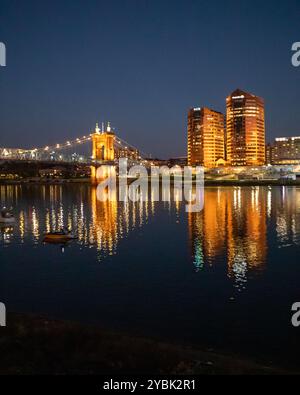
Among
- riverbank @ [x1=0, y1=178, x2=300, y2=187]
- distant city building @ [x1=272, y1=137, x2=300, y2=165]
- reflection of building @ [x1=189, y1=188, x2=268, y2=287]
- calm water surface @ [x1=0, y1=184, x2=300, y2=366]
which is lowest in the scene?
calm water surface @ [x1=0, y1=184, x2=300, y2=366]

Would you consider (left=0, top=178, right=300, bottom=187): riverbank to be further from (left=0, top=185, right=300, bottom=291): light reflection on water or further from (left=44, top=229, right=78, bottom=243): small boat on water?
(left=44, top=229, right=78, bottom=243): small boat on water

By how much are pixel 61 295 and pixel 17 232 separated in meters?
15.5

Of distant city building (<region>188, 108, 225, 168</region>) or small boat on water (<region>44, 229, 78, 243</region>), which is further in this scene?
distant city building (<region>188, 108, 225, 168</region>)

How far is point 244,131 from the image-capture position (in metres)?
147

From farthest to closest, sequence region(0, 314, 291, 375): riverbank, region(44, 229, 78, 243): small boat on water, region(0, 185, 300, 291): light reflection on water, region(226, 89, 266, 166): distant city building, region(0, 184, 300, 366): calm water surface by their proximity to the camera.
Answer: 1. region(226, 89, 266, 166): distant city building
2. region(44, 229, 78, 243): small boat on water
3. region(0, 185, 300, 291): light reflection on water
4. region(0, 184, 300, 366): calm water surface
5. region(0, 314, 291, 375): riverbank

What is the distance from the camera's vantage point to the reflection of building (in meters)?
16.8

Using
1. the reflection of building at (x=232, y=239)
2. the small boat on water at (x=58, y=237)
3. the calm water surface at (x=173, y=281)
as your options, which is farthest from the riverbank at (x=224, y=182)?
the small boat on water at (x=58, y=237)

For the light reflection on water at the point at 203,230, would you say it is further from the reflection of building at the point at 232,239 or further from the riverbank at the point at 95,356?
the riverbank at the point at 95,356

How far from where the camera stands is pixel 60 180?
129 metres

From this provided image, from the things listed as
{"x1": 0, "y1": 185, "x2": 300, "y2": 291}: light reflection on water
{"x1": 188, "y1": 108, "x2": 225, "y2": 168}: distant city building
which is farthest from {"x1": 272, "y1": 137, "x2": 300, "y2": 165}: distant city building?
{"x1": 0, "y1": 185, "x2": 300, "y2": 291}: light reflection on water

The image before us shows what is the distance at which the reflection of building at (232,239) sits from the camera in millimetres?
16750

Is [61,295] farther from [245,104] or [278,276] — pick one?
[245,104]

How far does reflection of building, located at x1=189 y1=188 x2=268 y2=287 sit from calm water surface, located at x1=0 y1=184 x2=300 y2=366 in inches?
2.3

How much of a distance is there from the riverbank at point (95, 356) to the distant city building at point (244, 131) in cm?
13973
